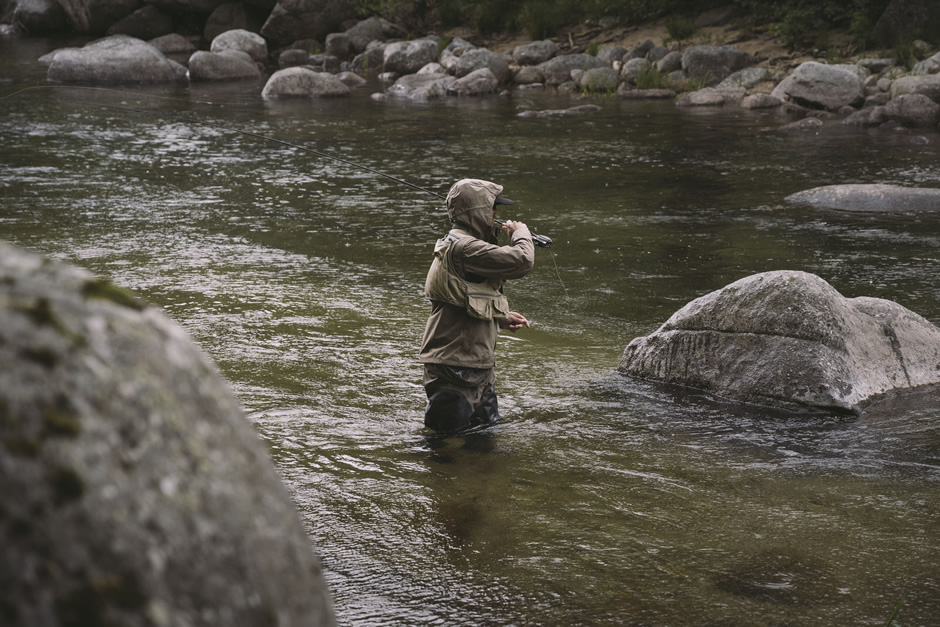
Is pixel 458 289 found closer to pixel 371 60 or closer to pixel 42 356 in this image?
pixel 42 356

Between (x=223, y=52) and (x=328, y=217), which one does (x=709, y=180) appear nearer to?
(x=328, y=217)

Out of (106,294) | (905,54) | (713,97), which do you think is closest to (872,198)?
(713,97)

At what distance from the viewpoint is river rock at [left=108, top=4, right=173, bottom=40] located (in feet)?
120

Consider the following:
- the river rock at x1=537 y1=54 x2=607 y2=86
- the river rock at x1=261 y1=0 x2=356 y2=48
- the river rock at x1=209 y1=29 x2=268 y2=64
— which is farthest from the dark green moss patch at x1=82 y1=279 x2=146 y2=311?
the river rock at x1=261 y1=0 x2=356 y2=48

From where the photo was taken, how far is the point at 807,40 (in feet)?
79.0

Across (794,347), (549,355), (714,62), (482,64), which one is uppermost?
(482,64)

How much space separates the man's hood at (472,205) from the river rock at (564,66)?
66.4 feet

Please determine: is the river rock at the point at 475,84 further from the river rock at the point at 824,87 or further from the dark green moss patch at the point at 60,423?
the dark green moss patch at the point at 60,423

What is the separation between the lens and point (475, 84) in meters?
24.5

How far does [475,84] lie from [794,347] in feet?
63.3

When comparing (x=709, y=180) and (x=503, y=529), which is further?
(x=709, y=180)

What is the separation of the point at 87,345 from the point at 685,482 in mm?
3995

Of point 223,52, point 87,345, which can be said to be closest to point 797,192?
point 87,345

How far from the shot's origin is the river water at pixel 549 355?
403 centimetres
